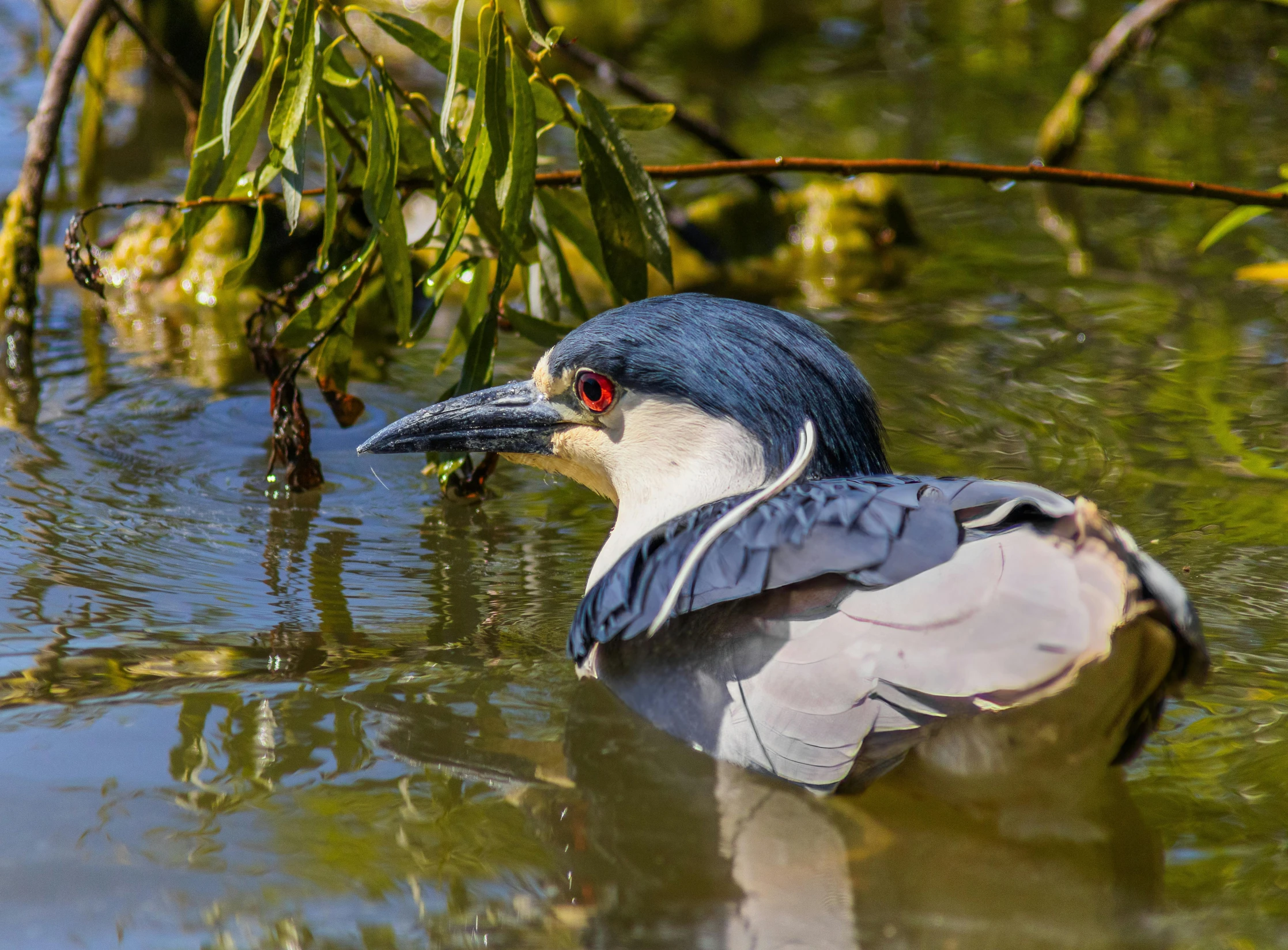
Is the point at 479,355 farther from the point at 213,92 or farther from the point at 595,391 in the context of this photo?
the point at 213,92

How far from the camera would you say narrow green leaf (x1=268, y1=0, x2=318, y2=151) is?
12.1 ft

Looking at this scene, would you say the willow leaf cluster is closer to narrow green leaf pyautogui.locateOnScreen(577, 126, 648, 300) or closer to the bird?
narrow green leaf pyautogui.locateOnScreen(577, 126, 648, 300)

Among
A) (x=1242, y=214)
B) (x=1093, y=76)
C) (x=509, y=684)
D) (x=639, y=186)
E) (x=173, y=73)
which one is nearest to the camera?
(x=509, y=684)

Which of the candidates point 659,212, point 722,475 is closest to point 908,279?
point 659,212

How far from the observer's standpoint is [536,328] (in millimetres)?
4355

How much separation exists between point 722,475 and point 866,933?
1.32 metres

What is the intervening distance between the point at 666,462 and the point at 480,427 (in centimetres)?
56

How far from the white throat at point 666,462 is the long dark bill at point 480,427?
0.65 feet

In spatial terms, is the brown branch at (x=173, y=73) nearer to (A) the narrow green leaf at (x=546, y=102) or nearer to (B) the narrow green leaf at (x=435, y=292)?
(B) the narrow green leaf at (x=435, y=292)

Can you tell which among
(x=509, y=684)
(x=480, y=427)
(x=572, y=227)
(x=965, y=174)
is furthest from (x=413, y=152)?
(x=509, y=684)

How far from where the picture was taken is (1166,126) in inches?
370

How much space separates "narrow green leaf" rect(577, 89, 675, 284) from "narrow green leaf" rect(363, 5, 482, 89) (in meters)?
0.34

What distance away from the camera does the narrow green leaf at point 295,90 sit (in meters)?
3.68

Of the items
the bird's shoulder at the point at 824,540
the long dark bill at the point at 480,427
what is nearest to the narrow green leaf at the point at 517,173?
the long dark bill at the point at 480,427
